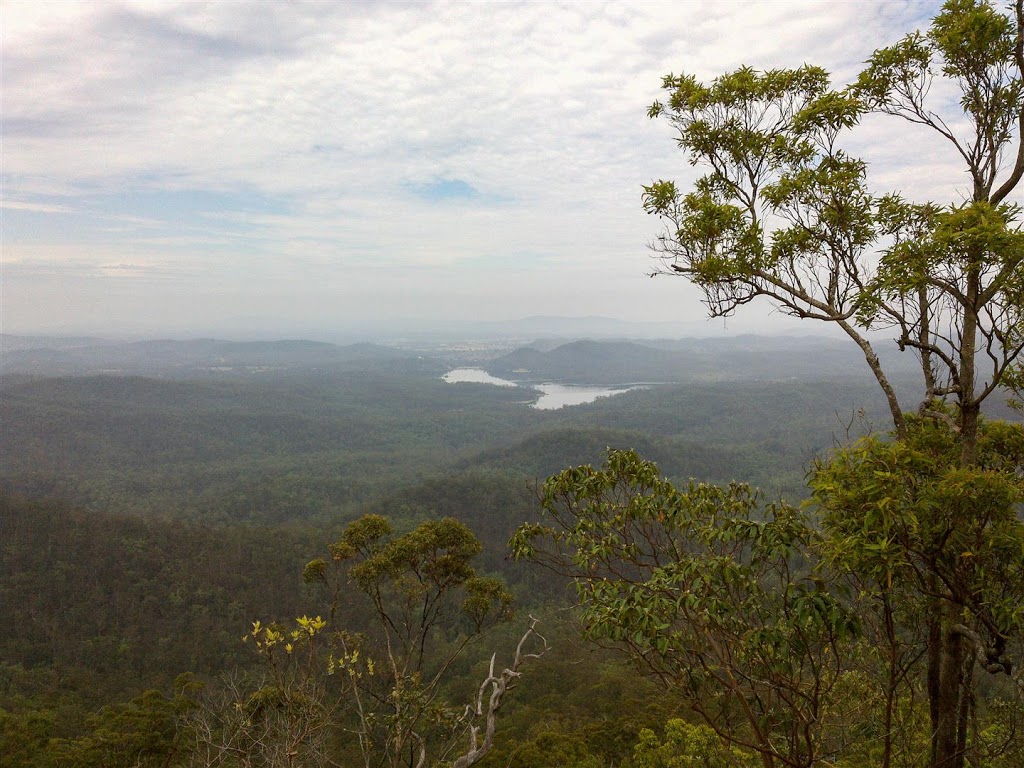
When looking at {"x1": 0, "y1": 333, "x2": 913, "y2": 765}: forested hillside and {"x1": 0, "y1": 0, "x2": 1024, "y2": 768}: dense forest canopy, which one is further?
{"x1": 0, "y1": 333, "x2": 913, "y2": 765}: forested hillside

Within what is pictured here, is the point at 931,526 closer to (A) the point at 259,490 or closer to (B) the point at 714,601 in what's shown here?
(B) the point at 714,601

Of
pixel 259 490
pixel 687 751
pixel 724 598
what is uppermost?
pixel 724 598

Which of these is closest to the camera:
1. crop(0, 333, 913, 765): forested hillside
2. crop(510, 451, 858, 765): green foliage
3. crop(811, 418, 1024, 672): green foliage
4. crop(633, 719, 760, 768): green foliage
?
crop(811, 418, 1024, 672): green foliage

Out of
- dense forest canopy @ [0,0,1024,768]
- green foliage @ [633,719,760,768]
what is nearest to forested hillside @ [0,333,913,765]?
dense forest canopy @ [0,0,1024,768]

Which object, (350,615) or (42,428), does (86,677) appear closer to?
(350,615)

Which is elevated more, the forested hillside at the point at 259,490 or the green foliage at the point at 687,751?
the green foliage at the point at 687,751

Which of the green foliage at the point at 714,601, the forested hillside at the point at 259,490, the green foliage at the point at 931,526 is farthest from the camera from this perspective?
the forested hillside at the point at 259,490

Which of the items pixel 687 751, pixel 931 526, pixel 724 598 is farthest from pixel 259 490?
pixel 931 526

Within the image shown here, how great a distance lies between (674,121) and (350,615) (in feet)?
148

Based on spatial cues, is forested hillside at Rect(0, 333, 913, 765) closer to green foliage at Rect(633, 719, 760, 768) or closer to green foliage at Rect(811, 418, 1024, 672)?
green foliage at Rect(811, 418, 1024, 672)

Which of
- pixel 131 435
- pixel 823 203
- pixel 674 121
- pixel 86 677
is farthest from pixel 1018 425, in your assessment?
pixel 131 435

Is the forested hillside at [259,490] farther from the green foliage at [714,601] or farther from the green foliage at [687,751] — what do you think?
the green foliage at [687,751]

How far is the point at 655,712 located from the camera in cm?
1964

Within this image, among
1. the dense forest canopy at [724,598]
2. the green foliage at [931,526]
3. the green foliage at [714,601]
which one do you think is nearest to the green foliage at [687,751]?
the dense forest canopy at [724,598]
